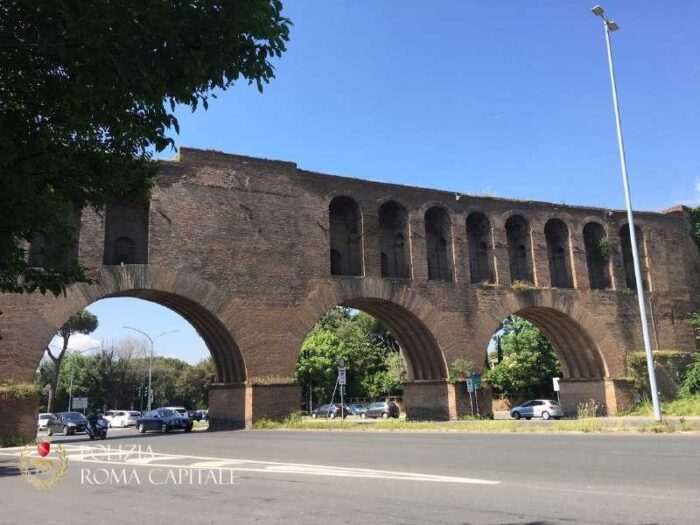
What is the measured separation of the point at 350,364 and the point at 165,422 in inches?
1267

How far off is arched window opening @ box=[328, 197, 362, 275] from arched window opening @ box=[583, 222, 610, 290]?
14.0 metres

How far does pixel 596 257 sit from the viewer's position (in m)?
35.4

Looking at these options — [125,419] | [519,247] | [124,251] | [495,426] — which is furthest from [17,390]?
[125,419]

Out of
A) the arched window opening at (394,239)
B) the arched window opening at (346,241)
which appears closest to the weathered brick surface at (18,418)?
the arched window opening at (346,241)

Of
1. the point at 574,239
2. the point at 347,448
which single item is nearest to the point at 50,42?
the point at 347,448

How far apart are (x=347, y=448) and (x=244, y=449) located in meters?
2.69

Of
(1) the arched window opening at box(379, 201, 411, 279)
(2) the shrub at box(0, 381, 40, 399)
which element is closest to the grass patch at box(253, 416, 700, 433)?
(1) the arched window opening at box(379, 201, 411, 279)

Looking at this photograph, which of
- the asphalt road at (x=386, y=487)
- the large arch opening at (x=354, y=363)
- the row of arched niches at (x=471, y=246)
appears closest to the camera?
the asphalt road at (x=386, y=487)

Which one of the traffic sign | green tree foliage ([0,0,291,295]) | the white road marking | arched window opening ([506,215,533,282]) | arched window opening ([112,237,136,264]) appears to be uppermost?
arched window opening ([506,215,533,282])

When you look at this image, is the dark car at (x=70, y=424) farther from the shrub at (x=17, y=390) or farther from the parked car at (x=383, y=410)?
the parked car at (x=383, y=410)

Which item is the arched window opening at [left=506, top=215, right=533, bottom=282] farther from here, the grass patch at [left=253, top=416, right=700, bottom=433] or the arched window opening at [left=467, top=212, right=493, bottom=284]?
the grass patch at [left=253, top=416, right=700, bottom=433]

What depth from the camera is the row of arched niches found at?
30.0 metres

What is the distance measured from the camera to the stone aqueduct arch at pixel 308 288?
24.6 m

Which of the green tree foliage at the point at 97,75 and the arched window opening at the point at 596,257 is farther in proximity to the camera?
the arched window opening at the point at 596,257
